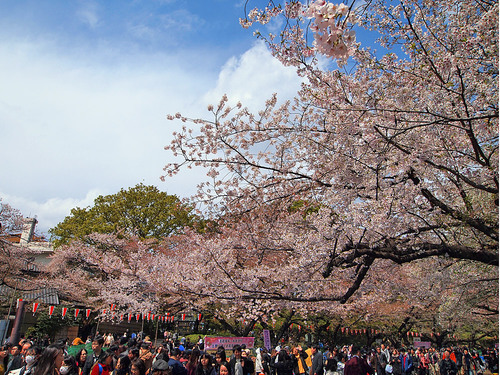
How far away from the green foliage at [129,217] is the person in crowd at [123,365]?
21179 millimetres

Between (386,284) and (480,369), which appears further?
(480,369)

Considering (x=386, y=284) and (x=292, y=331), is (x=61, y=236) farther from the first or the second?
(x=386, y=284)

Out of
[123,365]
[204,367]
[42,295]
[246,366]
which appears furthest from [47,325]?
[123,365]

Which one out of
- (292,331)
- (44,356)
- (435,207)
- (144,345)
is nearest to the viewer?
(44,356)

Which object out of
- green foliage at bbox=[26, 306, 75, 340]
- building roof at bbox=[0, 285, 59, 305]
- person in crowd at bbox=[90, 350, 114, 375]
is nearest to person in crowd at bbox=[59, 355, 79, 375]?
person in crowd at bbox=[90, 350, 114, 375]

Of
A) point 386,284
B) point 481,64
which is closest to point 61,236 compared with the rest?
point 386,284

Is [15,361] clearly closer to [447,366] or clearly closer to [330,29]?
[330,29]

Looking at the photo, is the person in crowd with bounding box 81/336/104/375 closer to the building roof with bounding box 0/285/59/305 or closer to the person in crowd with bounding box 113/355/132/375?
the person in crowd with bounding box 113/355/132/375

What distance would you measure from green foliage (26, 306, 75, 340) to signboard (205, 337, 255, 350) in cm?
1376

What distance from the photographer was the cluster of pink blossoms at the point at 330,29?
277cm

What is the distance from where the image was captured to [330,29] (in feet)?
9.63

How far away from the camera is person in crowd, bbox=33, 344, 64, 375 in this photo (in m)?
3.99

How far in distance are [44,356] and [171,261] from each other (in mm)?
14954

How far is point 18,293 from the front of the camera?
19.5 m
